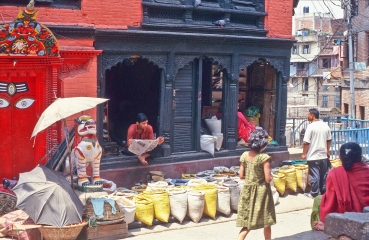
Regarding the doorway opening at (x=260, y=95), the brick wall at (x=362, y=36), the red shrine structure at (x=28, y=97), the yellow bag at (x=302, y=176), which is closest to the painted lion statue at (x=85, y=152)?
the red shrine structure at (x=28, y=97)

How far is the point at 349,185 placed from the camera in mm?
5855

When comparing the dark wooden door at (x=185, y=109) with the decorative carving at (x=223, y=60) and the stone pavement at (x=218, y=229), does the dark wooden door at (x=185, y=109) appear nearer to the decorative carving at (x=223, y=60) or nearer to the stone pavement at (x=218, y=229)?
the decorative carving at (x=223, y=60)


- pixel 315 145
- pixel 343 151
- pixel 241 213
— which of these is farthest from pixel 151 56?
pixel 343 151

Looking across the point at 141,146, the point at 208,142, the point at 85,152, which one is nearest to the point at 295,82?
the point at 208,142

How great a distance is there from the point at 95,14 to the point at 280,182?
529 centimetres

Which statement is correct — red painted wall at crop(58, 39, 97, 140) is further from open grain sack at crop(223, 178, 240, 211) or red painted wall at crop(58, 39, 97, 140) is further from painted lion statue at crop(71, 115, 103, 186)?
open grain sack at crop(223, 178, 240, 211)

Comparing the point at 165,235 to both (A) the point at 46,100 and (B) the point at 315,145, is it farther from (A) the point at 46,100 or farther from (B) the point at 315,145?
(B) the point at 315,145

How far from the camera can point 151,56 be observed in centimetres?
1139

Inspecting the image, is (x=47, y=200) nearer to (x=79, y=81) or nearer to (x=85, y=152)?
(x=85, y=152)

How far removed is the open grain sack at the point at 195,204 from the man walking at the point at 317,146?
7.96 feet

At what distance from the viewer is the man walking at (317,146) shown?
10.9m

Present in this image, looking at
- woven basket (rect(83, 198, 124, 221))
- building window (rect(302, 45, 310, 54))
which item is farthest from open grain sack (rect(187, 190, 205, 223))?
building window (rect(302, 45, 310, 54))

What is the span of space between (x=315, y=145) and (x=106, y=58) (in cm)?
463

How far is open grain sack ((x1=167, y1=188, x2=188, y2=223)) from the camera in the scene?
9.53 metres
